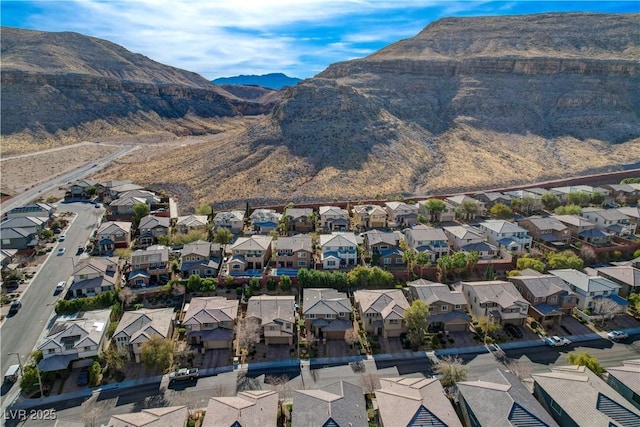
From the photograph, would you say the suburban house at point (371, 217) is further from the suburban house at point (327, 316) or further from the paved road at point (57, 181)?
the paved road at point (57, 181)

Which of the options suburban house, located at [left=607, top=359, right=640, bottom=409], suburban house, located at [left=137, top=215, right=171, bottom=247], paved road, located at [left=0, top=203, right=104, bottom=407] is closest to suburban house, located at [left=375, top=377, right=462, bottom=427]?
suburban house, located at [left=607, top=359, right=640, bottom=409]

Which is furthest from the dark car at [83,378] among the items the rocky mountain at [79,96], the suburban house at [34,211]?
the rocky mountain at [79,96]

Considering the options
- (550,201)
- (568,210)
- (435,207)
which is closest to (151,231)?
(435,207)

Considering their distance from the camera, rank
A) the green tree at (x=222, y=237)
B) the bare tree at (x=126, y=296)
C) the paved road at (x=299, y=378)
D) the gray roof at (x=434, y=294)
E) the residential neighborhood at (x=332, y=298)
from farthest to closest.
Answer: the green tree at (x=222, y=237) < the bare tree at (x=126, y=296) < the gray roof at (x=434, y=294) < the paved road at (x=299, y=378) < the residential neighborhood at (x=332, y=298)

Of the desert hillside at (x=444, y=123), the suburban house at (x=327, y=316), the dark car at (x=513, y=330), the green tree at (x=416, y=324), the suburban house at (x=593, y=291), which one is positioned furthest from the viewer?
the desert hillside at (x=444, y=123)

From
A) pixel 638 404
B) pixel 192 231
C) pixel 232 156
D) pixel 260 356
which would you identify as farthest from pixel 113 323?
pixel 232 156

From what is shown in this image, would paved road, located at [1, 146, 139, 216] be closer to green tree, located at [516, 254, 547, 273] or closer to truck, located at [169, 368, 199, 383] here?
truck, located at [169, 368, 199, 383]

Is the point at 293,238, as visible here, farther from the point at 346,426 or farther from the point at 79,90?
the point at 79,90
